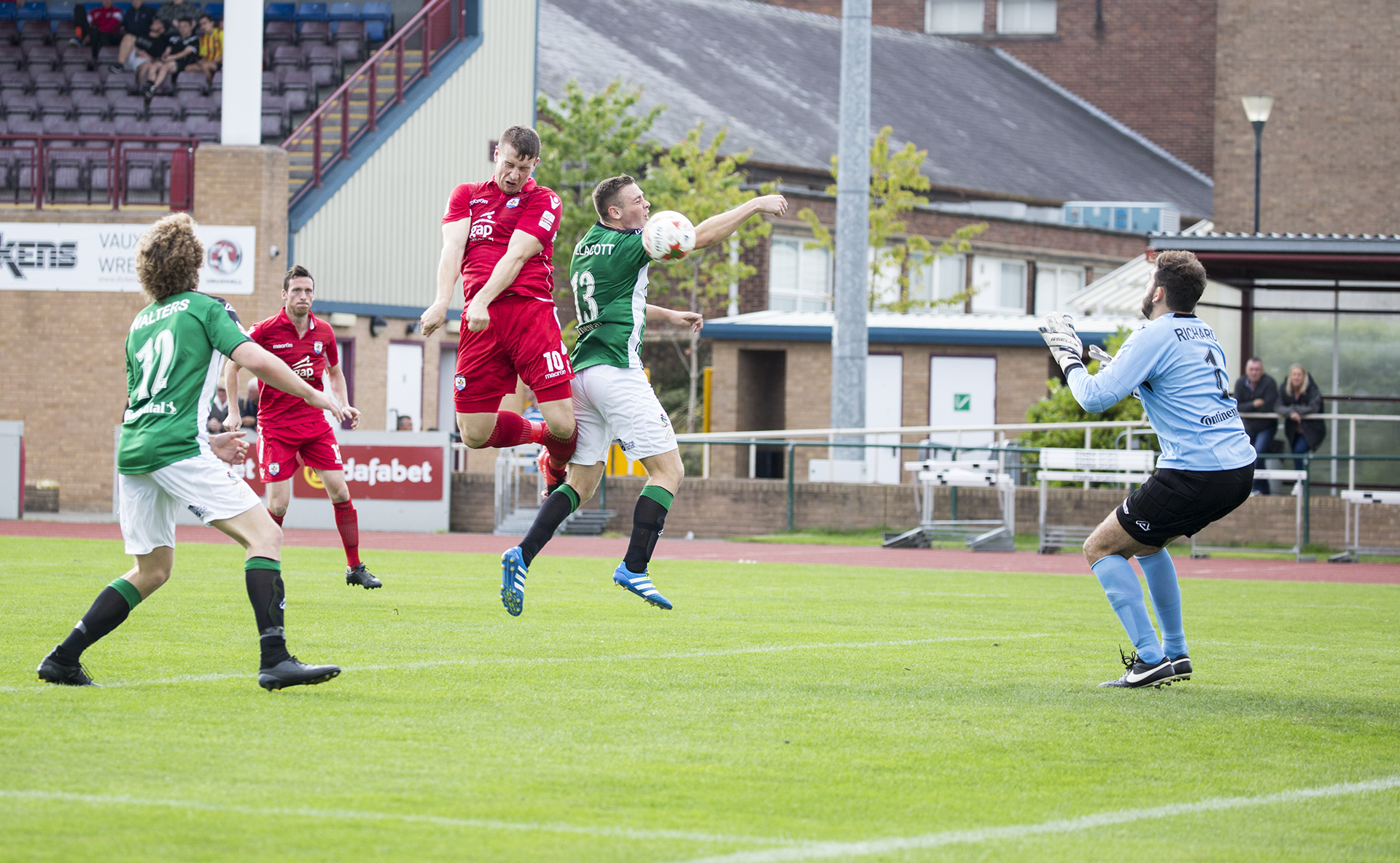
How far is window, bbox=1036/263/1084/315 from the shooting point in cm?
4934

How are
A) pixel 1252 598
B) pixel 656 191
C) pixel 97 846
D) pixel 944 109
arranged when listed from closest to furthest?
pixel 97 846 → pixel 1252 598 → pixel 656 191 → pixel 944 109

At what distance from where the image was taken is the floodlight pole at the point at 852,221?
24156mm

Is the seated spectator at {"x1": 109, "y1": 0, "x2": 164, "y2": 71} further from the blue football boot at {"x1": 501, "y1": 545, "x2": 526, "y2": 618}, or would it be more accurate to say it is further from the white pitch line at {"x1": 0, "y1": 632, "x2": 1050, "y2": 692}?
the white pitch line at {"x1": 0, "y1": 632, "x2": 1050, "y2": 692}

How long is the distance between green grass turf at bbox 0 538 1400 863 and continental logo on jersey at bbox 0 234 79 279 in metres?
18.4

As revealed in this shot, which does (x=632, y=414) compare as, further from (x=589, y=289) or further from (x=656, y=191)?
(x=656, y=191)

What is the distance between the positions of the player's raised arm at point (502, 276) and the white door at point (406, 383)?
22086mm

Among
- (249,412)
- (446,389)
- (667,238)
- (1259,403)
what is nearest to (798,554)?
(1259,403)

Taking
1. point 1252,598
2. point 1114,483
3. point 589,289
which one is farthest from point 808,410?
point 589,289

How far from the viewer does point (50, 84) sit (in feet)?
105

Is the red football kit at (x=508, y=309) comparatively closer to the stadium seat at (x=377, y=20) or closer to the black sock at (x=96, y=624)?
the black sock at (x=96, y=624)

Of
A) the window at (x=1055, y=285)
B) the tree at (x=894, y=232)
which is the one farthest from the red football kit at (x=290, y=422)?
the window at (x=1055, y=285)

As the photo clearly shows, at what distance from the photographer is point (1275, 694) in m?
→ 7.93

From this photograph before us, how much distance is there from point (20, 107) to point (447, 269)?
25.2 meters

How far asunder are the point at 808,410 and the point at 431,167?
8.45 metres
